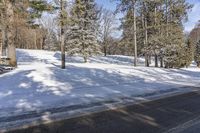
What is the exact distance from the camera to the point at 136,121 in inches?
382

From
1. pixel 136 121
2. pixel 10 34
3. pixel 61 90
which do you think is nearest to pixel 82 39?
pixel 10 34

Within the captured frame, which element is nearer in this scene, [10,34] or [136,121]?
[136,121]

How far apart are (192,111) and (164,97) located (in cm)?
367

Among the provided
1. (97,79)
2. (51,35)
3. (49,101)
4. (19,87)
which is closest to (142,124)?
(49,101)

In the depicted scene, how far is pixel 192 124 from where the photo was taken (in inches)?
373

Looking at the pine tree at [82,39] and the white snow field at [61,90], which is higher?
the pine tree at [82,39]

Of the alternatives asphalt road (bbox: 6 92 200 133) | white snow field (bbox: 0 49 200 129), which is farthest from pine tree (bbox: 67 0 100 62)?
asphalt road (bbox: 6 92 200 133)

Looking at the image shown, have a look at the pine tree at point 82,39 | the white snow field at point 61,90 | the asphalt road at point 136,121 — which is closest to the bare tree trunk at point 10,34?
the white snow field at point 61,90

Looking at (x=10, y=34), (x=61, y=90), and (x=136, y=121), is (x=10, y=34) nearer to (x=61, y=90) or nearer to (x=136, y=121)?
(x=61, y=90)

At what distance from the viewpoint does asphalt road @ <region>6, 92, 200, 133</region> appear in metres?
8.62

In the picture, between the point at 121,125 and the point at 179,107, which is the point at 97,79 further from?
the point at 121,125

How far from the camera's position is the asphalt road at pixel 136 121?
28.3 ft

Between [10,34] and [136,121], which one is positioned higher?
[10,34]

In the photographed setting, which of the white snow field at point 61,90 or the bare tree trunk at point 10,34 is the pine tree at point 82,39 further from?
the bare tree trunk at point 10,34
